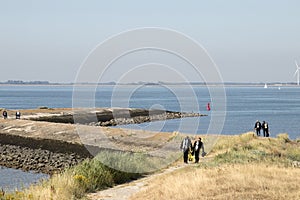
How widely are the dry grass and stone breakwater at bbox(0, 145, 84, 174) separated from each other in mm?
18623

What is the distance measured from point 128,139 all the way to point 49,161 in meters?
7.71

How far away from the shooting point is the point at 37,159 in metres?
38.5

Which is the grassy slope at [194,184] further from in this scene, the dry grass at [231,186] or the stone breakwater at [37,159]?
the stone breakwater at [37,159]

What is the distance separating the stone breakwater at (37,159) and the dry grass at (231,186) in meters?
18.6

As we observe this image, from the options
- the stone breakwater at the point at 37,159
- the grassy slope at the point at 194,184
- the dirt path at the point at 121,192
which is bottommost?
the stone breakwater at the point at 37,159

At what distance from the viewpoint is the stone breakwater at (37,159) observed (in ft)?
115

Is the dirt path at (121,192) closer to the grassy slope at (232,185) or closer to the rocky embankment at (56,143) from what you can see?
the grassy slope at (232,185)

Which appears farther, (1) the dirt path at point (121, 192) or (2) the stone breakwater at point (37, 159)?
(2) the stone breakwater at point (37, 159)

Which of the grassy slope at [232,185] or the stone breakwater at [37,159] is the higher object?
the grassy slope at [232,185]

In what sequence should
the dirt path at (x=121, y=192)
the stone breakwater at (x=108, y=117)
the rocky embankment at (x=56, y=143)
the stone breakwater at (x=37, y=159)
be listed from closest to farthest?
the dirt path at (x=121, y=192) → the stone breakwater at (x=37, y=159) → the rocky embankment at (x=56, y=143) → the stone breakwater at (x=108, y=117)

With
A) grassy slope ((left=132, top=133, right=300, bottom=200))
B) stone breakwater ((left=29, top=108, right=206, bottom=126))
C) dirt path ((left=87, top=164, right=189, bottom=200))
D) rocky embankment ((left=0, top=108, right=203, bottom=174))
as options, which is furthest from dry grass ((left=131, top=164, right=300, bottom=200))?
stone breakwater ((left=29, top=108, right=206, bottom=126))

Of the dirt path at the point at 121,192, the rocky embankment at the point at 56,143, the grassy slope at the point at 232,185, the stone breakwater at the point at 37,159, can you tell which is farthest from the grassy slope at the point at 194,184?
the stone breakwater at the point at 37,159

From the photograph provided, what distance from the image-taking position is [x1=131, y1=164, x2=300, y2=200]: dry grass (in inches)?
542

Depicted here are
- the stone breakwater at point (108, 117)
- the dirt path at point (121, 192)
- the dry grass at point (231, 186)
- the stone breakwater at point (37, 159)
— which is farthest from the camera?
the stone breakwater at point (108, 117)
